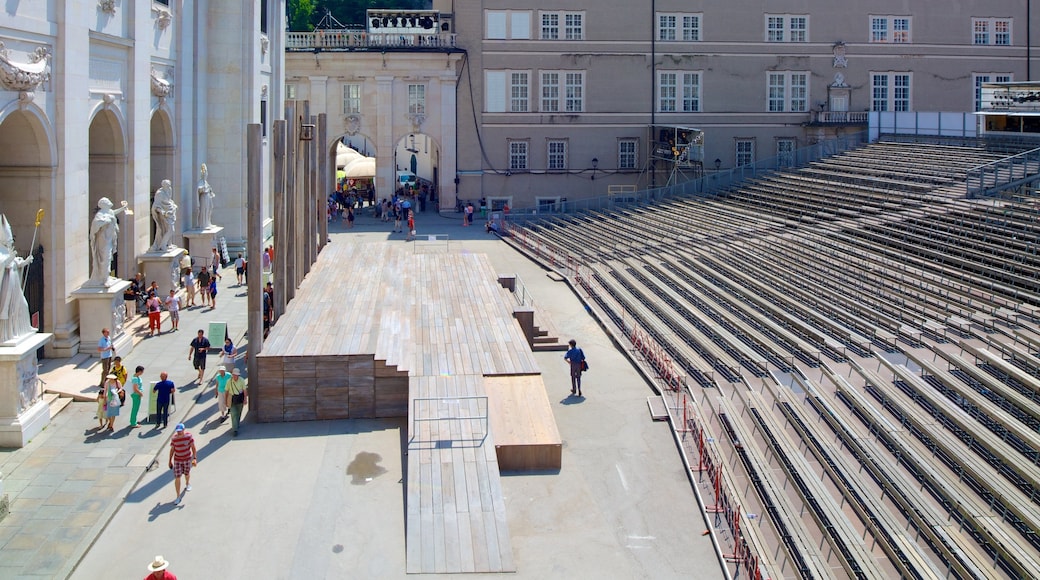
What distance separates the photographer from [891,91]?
191 ft

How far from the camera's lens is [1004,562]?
13.7m

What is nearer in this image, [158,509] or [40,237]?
[158,509]

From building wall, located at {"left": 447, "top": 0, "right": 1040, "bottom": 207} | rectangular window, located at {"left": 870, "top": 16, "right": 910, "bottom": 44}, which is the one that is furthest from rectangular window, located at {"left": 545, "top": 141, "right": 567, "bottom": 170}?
rectangular window, located at {"left": 870, "top": 16, "right": 910, "bottom": 44}

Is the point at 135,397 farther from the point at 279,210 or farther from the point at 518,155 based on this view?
the point at 518,155

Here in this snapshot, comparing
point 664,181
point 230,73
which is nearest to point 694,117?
point 664,181

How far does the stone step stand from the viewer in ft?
69.3

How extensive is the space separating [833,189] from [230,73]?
24194 millimetres

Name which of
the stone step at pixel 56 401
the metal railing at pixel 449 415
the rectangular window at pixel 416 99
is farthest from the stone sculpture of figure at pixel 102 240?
the rectangular window at pixel 416 99

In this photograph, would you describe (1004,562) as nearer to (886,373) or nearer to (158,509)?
(886,373)

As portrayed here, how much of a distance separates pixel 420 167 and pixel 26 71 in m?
55.7

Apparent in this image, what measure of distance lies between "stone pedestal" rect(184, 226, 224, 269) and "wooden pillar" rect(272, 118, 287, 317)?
501 inches

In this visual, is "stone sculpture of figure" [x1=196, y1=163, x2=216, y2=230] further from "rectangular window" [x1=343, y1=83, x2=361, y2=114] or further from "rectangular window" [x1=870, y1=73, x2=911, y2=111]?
"rectangular window" [x1=870, y1=73, x2=911, y2=111]

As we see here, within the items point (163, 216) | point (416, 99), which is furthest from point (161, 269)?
point (416, 99)

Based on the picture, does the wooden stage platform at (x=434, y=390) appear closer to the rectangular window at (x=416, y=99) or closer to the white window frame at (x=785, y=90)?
the rectangular window at (x=416, y=99)
